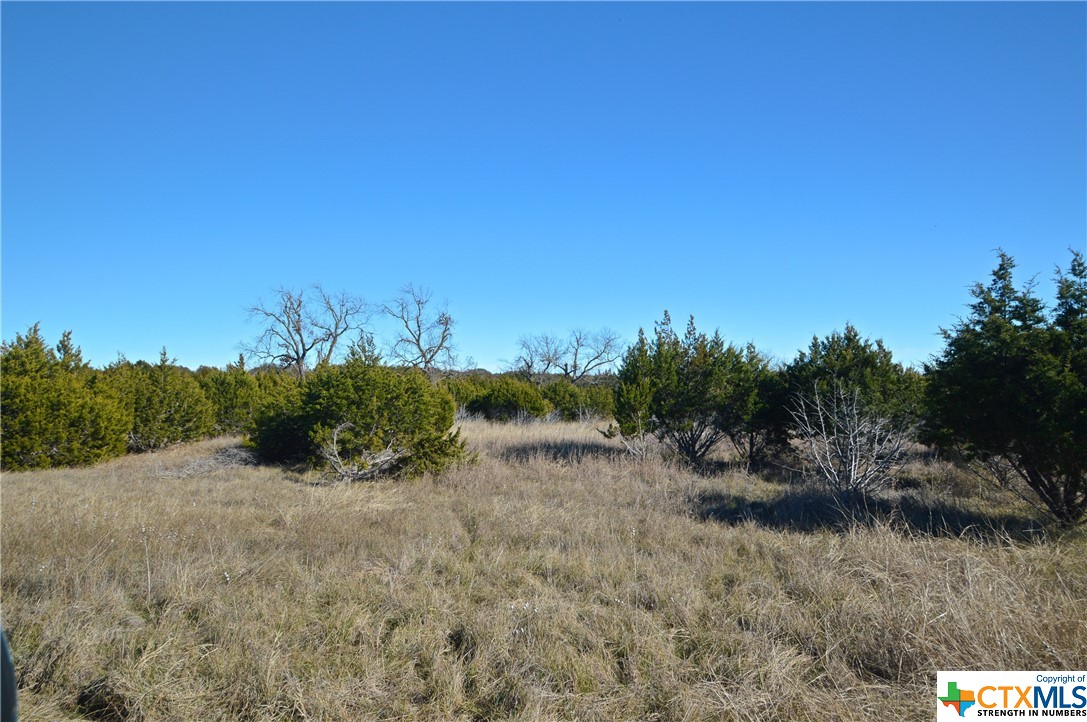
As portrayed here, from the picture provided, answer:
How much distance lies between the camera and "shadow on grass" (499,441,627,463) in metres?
12.1

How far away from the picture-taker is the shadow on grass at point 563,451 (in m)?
12.1

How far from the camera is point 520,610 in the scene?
436 cm

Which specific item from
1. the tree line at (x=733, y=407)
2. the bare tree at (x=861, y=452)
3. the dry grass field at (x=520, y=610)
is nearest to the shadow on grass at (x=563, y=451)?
the tree line at (x=733, y=407)

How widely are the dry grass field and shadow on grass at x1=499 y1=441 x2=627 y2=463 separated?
15.2 feet

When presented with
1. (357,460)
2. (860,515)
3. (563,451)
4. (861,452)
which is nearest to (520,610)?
(860,515)

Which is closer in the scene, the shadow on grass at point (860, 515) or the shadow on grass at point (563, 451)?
the shadow on grass at point (860, 515)

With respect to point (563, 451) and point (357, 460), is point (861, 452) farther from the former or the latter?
point (357, 460)

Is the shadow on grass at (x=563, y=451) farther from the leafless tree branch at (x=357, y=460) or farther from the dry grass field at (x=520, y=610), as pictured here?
the dry grass field at (x=520, y=610)

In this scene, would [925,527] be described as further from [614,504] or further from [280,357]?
[280,357]

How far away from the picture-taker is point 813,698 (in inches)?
125

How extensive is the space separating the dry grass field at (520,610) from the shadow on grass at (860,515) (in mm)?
64

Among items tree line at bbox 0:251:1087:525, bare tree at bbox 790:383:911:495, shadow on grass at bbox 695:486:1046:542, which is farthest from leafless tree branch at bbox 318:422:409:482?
bare tree at bbox 790:383:911:495

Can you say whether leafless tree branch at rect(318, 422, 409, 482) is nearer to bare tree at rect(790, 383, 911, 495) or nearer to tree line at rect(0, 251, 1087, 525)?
tree line at rect(0, 251, 1087, 525)

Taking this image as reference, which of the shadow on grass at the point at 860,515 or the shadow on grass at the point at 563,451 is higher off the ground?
the shadow on grass at the point at 563,451
